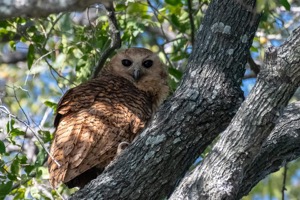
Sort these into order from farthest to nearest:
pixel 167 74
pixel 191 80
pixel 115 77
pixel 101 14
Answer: pixel 101 14 < pixel 167 74 < pixel 115 77 < pixel 191 80

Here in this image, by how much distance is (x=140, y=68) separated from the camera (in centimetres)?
689

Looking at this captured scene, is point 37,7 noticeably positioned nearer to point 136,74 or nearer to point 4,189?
point 4,189

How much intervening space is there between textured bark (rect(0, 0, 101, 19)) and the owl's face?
13.3 feet

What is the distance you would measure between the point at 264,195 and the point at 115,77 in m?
2.26

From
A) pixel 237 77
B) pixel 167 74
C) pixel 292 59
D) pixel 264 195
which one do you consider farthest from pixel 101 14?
pixel 292 59

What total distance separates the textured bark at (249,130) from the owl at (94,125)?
3.53 ft

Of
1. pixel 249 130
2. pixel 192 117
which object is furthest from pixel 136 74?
pixel 249 130

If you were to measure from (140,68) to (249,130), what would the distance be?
320cm

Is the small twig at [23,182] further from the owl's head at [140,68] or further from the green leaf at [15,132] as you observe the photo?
the owl's head at [140,68]

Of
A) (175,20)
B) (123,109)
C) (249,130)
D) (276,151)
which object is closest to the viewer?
(249,130)

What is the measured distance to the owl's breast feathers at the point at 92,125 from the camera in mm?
4902

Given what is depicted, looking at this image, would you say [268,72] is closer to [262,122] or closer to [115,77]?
[262,122]

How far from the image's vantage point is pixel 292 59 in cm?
369

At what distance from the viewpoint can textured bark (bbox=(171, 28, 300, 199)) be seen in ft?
12.1
